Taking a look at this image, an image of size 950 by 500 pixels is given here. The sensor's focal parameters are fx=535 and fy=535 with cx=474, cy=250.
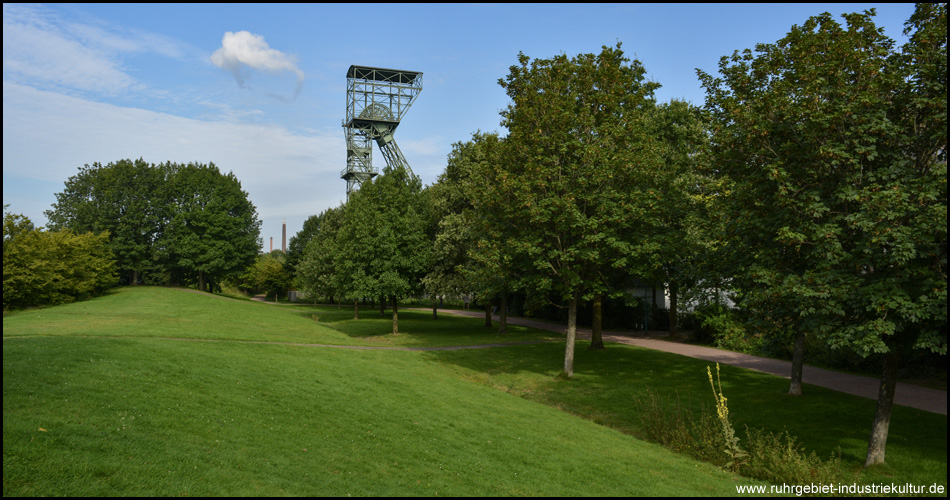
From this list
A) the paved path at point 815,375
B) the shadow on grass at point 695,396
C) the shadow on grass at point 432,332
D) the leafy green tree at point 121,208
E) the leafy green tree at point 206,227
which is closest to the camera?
the shadow on grass at point 695,396

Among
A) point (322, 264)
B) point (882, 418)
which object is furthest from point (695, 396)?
point (322, 264)

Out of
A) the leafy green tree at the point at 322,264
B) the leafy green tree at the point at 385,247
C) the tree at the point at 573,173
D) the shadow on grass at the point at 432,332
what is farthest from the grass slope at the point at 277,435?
the leafy green tree at the point at 322,264

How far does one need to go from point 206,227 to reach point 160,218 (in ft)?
16.2

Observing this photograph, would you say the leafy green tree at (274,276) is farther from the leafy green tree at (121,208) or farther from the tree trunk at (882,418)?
the tree trunk at (882,418)

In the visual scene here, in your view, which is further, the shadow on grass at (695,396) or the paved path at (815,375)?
the paved path at (815,375)

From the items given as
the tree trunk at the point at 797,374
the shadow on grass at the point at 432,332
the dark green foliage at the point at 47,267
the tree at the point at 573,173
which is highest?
the tree at the point at 573,173

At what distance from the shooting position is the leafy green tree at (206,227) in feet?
191

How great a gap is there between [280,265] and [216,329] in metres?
52.5

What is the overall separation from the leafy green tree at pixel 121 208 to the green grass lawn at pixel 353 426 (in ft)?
127

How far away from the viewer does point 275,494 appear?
23.4 feet

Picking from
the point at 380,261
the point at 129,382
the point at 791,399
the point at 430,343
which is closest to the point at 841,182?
the point at 791,399

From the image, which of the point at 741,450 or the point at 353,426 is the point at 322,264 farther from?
the point at 741,450

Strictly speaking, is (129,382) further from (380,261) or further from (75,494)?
(380,261)

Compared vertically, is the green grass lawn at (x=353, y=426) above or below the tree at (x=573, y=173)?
below
